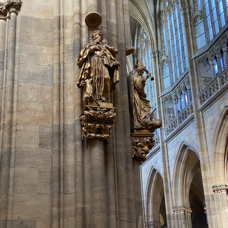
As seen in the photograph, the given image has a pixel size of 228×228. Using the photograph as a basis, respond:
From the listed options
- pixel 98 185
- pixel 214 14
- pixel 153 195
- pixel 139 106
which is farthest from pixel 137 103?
pixel 153 195

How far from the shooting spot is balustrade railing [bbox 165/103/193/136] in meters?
19.1

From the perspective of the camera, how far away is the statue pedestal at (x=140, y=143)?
21.9ft

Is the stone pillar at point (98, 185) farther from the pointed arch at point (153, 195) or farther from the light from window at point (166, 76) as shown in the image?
A: the pointed arch at point (153, 195)

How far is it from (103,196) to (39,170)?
1.03 m

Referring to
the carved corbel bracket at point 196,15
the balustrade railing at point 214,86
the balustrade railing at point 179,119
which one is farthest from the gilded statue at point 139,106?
the carved corbel bracket at point 196,15

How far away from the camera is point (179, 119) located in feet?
65.9

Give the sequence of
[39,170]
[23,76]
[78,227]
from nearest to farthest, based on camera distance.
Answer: [78,227], [39,170], [23,76]

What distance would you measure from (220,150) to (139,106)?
10050 mm

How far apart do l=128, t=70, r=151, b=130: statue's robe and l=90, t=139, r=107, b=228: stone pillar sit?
103 centimetres

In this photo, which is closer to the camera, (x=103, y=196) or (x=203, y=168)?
(x=103, y=196)

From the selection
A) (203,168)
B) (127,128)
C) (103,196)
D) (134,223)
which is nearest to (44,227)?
(103,196)

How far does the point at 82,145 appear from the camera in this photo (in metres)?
6.08

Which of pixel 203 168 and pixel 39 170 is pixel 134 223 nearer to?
pixel 39 170

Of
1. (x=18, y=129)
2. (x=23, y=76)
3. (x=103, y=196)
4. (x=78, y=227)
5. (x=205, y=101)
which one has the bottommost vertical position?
(x=78, y=227)
